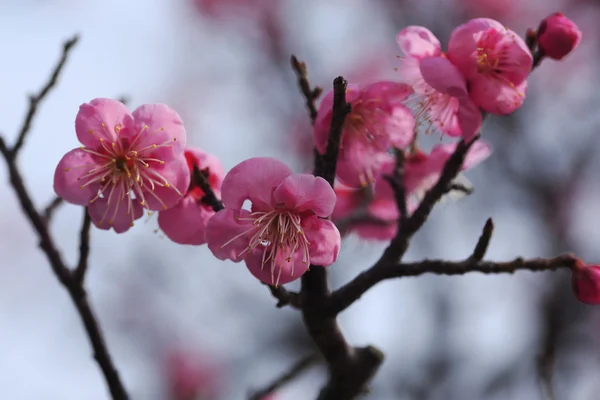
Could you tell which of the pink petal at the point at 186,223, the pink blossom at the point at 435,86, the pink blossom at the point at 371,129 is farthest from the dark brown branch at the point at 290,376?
the pink blossom at the point at 435,86

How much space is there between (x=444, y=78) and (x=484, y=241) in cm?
39

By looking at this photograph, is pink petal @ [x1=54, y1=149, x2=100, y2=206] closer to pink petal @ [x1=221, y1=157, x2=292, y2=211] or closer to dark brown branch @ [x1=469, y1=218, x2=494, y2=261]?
pink petal @ [x1=221, y1=157, x2=292, y2=211]

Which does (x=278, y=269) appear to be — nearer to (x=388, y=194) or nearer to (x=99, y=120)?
(x=99, y=120)

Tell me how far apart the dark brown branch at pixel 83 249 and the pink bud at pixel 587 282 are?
44.5 inches

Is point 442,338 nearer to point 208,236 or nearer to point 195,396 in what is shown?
point 195,396

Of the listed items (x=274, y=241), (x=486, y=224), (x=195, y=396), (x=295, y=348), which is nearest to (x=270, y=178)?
(x=274, y=241)

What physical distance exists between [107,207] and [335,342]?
604mm

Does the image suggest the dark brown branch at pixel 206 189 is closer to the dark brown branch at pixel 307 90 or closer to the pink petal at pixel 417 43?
the dark brown branch at pixel 307 90

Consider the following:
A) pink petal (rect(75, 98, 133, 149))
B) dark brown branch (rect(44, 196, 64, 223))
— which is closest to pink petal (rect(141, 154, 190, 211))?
pink petal (rect(75, 98, 133, 149))

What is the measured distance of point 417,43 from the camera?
1732mm

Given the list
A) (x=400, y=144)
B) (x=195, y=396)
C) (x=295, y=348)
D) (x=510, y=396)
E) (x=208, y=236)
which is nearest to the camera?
(x=208, y=236)

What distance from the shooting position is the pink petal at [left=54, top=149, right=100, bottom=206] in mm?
1547

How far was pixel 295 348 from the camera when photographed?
521cm

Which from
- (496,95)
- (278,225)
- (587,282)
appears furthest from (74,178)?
(587,282)
